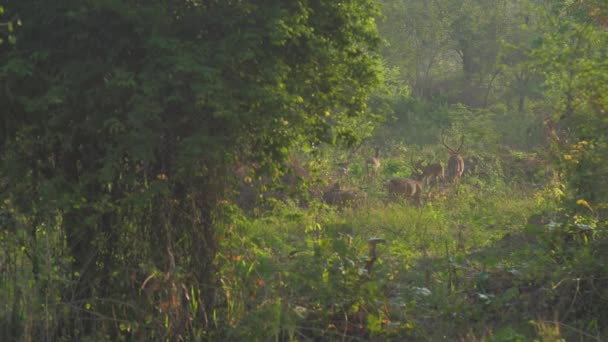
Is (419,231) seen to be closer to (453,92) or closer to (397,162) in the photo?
(397,162)

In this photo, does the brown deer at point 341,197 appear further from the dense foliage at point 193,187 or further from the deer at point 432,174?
the dense foliage at point 193,187

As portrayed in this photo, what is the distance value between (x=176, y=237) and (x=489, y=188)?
1348cm

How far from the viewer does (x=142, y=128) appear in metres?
5.73

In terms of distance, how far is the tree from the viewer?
5836mm

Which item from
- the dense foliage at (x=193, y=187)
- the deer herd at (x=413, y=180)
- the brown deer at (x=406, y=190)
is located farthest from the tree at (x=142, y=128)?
the brown deer at (x=406, y=190)

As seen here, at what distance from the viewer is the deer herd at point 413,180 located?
50.6 feet

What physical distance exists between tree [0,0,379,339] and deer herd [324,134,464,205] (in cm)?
879

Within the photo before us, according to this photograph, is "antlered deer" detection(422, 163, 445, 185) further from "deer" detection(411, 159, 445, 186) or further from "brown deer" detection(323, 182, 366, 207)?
"brown deer" detection(323, 182, 366, 207)

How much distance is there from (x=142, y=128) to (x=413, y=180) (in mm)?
11751

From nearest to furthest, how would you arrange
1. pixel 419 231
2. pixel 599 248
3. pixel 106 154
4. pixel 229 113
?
pixel 229 113 < pixel 106 154 < pixel 599 248 < pixel 419 231

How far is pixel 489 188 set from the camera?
61.2 ft

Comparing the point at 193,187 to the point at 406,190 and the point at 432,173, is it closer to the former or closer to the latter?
the point at 406,190

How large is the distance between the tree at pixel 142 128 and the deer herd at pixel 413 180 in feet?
28.8

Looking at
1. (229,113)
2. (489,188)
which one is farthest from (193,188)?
(489,188)
